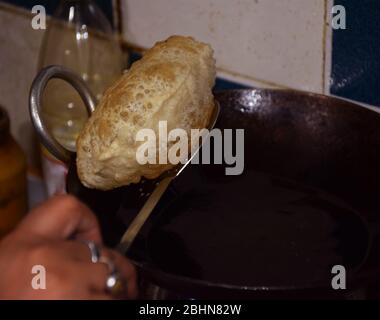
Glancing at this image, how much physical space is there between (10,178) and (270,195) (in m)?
0.43

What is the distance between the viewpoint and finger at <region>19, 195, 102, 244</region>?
483mm

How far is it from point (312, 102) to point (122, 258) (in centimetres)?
35

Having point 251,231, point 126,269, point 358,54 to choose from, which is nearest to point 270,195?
point 251,231

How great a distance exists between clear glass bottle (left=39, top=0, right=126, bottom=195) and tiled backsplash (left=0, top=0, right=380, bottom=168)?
0.10 feet

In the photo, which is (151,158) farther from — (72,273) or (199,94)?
(72,273)

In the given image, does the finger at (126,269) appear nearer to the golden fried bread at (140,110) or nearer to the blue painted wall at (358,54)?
the golden fried bread at (140,110)

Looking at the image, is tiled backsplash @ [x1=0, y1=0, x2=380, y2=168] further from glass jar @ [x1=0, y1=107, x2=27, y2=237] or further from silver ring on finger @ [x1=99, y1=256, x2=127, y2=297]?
silver ring on finger @ [x1=99, y1=256, x2=127, y2=297]

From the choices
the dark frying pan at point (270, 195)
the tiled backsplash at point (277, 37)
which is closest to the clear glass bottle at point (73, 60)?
the tiled backsplash at point (277, 37)

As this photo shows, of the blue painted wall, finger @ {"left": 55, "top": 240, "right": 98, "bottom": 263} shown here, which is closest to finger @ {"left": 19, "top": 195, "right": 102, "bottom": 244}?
finger @ {"left": 55, "top": 240, "right": 98, "bottom": 263}

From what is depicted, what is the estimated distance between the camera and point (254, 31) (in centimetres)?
84

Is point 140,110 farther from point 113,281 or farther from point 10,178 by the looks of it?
point 10,178

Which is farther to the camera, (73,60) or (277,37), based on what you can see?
(73,60)

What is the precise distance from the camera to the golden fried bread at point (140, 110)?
0.63 m
